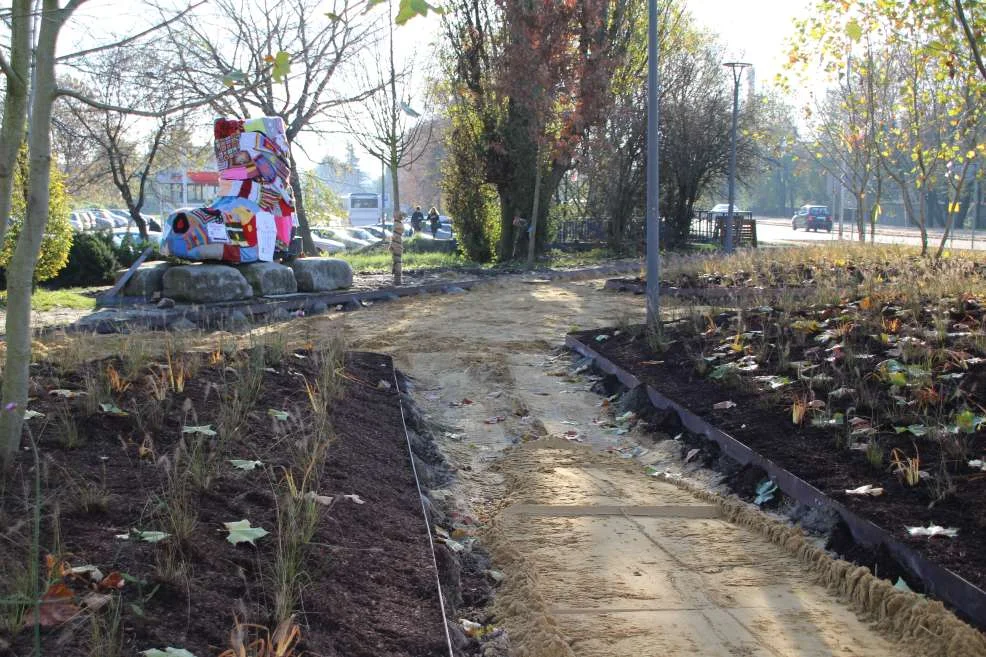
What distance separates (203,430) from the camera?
4.69 m

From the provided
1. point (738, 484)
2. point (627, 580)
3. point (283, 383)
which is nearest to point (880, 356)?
point (738, 484)

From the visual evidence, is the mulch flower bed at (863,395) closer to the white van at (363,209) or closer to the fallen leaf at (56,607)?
the fallen leaf at (56,607)

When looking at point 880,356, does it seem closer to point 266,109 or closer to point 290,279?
point 290,279

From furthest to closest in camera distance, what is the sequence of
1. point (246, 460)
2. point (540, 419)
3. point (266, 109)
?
1. point (266, 109)
2. point (540, 419)
3. point (246, 460)

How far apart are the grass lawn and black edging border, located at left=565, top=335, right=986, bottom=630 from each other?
9.63 meters

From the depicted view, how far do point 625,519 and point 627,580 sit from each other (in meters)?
0.88

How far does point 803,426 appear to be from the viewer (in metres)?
Result: 5.71

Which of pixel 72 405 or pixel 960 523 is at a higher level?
pixel 72 405

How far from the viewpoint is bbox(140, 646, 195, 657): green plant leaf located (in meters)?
2.56

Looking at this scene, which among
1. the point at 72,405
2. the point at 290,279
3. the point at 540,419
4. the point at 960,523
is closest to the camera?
the point at 960,523

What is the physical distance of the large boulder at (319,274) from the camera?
48.5 feet

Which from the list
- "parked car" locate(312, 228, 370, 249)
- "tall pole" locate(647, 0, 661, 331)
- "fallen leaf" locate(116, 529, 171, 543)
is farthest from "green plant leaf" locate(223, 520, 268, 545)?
"parked car" locate(312, 228, 370, 249)

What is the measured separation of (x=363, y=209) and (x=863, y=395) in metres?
63.8

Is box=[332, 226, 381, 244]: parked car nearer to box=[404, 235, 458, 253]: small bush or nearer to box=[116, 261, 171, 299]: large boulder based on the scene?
box=[404, 235, 458, 253]: small bush
